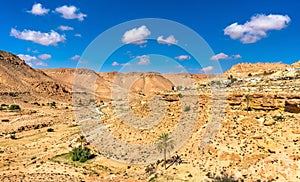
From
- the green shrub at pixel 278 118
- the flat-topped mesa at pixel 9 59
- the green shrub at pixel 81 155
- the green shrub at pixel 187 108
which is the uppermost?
the flat-topped mesa at pixel 9 59

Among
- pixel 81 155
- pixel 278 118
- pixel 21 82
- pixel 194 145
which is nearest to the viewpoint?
pixel 278 118

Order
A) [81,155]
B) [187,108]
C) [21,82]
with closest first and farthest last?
[81,155]
[187,108]
[21,82]

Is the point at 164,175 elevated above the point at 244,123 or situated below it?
below

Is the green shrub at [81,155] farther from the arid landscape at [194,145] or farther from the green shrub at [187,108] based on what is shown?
the green shrub at [187,108]

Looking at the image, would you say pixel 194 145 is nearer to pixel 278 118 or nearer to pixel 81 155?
pixel 278 118

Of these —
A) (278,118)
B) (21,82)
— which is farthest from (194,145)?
(21,82)

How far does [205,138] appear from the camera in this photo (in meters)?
27.6

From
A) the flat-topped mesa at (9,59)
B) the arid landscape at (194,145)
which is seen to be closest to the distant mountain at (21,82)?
the flat-topped mesa at (9,59)

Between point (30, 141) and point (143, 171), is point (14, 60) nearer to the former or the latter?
point (30, 141)

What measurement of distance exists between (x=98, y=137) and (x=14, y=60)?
107m

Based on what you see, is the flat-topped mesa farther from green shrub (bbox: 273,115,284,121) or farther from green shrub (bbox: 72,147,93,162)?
green shrub (bbox: 273,115,284,121)

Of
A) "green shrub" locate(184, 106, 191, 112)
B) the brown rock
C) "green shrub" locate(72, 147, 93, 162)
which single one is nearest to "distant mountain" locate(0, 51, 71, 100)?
"green shrub" locate(72, 147, 93, 162)

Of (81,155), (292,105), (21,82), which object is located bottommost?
(81,155)

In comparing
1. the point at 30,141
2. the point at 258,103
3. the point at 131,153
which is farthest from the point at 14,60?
the point at 258,103
